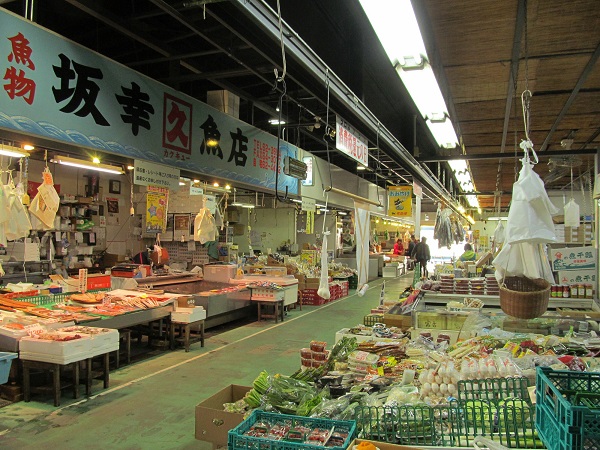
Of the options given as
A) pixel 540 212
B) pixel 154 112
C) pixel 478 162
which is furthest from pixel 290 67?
pixel 478 162

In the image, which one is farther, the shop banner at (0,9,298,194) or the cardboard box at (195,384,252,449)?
the shop banner at (0,9,298,194)

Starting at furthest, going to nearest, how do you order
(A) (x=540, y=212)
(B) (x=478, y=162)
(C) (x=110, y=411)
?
(B) (x=478, y=162) < (C) (x=110, y=411) < (A) (x=540, y=212)

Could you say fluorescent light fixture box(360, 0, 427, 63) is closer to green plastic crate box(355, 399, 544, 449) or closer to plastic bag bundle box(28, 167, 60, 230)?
green plastic crate box(355, 399, 544, 449)

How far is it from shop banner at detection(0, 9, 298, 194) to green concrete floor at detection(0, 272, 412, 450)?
10.3 feet

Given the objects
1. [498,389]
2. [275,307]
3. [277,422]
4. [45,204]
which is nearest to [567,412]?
[498,389]

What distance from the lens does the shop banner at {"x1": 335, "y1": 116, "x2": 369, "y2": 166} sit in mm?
6460

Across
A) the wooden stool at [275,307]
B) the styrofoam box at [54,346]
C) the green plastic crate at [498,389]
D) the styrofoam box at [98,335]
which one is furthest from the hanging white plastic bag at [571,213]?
the styrofoam box at [54,346]

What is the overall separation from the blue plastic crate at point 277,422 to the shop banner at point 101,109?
2.30 metres

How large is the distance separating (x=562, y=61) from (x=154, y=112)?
5.12m

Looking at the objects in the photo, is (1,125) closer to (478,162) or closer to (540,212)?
(540,212)

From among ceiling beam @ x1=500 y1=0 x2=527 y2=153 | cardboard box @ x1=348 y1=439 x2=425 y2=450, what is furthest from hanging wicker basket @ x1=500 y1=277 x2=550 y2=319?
ceiling beam @ x1=500 y1=0 x2=527 y2=153

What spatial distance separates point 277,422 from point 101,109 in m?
4.38

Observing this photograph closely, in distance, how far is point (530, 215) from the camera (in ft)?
10.0

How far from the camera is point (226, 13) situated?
4527mm
